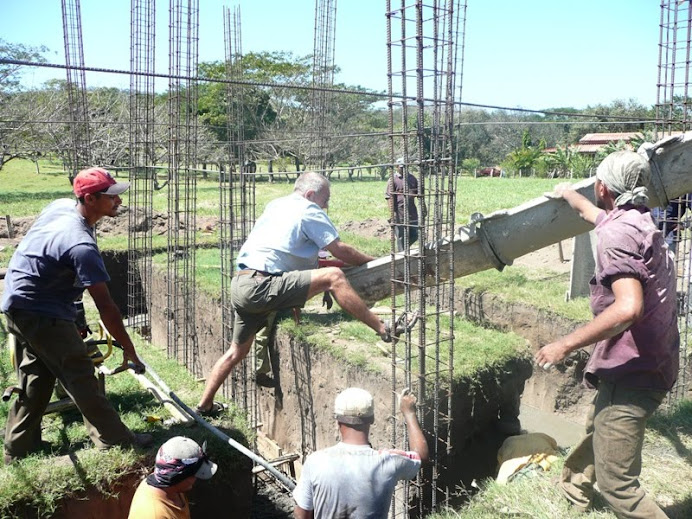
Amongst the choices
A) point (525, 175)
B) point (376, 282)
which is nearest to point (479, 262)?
point (376, 282)

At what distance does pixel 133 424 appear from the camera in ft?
15.1

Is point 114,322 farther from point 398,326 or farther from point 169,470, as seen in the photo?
point 398,326

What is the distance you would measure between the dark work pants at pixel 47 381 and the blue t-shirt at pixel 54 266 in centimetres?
9

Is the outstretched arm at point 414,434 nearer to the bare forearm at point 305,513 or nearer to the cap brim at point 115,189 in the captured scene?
the bare forearm at point 305,513

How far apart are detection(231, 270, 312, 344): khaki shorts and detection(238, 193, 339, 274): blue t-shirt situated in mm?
98

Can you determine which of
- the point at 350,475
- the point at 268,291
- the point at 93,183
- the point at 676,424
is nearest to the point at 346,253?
the point at 268,291

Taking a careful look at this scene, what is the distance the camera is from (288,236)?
185 inches

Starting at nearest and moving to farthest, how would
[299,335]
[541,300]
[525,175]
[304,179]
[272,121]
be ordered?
1. [304,179]
2. [299,335]
3. [541,300]
4. [272,121]
5. [525,175]

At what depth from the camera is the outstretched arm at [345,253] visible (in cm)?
479

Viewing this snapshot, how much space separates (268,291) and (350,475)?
88.9 inches

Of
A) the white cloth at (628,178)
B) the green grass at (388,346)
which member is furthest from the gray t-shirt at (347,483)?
the green grass at (388,346)

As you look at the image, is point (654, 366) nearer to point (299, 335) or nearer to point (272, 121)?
point (299, 335)

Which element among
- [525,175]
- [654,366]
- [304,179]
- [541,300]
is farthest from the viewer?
[525,175]

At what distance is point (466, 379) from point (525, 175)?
3785 cm
